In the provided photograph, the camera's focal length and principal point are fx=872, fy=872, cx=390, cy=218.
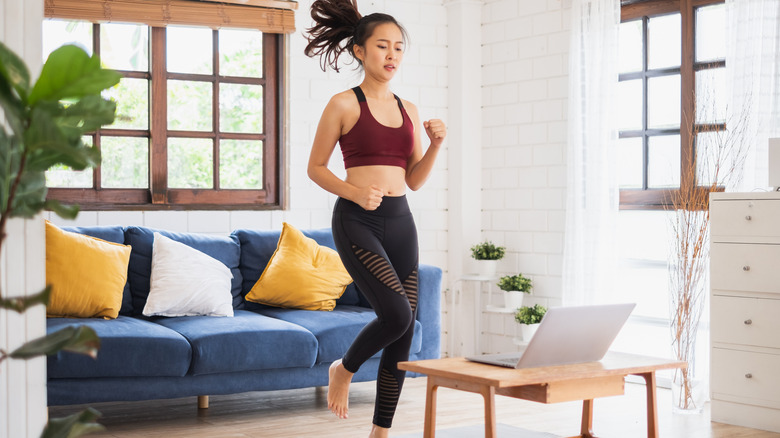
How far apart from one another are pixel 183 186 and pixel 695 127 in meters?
2.93

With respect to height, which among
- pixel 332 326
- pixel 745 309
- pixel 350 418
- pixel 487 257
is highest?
pixel 487 257

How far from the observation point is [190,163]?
206 inches

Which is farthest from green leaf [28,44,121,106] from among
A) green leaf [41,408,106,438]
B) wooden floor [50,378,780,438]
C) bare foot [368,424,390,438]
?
wooden floor [50,378,780,438]

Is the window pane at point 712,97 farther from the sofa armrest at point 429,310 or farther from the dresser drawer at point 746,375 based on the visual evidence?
the sofa armrest at point 429,310

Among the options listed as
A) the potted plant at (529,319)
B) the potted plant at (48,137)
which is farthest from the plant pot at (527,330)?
the potted plant at (48,137)

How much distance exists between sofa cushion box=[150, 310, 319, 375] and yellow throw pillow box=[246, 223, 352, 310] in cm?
39

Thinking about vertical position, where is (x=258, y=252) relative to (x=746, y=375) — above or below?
above

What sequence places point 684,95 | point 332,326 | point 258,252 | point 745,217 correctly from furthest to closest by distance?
point 684,95, point 258,252, point 332,326, point 745,217

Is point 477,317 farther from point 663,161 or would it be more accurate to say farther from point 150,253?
point 150,253

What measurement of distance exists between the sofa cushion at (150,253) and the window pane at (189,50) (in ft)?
3.70

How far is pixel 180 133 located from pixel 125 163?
364 mm

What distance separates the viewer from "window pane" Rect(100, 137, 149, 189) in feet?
16.5

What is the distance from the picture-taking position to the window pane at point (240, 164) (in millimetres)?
5340

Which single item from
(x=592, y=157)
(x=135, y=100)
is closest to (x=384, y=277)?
(x=592, y=157)
